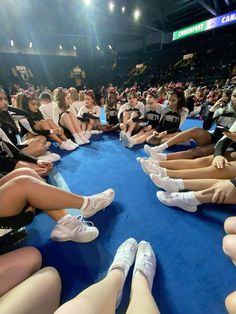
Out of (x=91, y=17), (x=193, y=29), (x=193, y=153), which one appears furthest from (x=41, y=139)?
(x=91, y=17)

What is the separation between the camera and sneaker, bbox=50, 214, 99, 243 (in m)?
1.51

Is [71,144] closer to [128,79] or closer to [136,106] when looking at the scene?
[136,106]

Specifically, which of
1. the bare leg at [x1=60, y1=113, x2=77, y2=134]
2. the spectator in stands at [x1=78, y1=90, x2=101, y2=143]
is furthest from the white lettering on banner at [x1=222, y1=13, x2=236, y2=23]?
the bare leg at [x1=60, y1=113, x2=77, y2=134]

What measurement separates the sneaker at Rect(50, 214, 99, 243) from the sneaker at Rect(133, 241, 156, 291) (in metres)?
0.38

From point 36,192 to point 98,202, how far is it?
0.60 m

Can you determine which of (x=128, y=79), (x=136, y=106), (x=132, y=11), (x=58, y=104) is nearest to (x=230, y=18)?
(x=132, y=11)

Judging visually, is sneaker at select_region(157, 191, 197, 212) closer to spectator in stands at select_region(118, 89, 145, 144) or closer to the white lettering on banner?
spectator in stands at select_region(118, 89, 145, 144)

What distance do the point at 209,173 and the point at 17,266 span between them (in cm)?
174

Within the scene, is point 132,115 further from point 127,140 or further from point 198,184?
point 198,184

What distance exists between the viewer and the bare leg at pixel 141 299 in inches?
34.8

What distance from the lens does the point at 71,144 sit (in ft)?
11.8

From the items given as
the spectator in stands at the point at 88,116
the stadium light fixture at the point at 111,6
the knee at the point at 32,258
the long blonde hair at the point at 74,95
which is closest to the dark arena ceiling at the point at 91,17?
the stadium light fixture at the point at 111,6

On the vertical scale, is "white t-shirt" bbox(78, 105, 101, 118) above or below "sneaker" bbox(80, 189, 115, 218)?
above

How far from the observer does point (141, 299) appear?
0.97 meters
